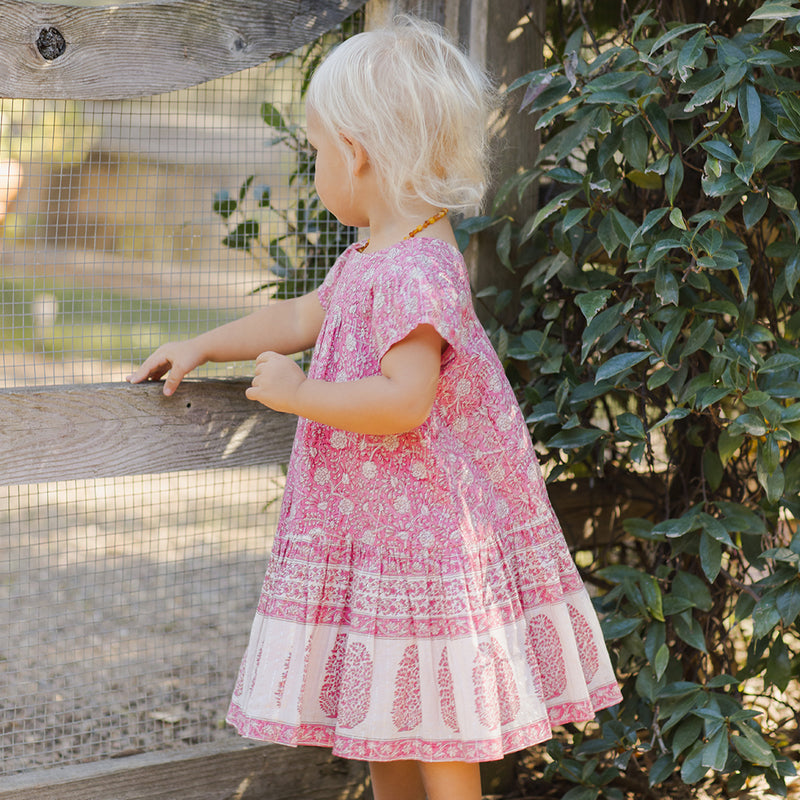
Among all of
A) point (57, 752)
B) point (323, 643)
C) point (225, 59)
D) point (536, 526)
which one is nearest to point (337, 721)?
point (323, 643)

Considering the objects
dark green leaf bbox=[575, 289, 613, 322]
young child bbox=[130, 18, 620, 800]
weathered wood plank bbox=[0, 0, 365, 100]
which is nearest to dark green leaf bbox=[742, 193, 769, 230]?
dark green leaf bbox=[575, 289, 613, 322]

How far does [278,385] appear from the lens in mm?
1192

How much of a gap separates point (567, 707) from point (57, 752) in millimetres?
972

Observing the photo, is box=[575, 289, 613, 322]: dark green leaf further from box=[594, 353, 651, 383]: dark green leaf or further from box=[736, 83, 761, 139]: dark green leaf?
box=[736, 83, 761, 139]: dark green leaf

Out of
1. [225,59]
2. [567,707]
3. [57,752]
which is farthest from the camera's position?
[57,752]

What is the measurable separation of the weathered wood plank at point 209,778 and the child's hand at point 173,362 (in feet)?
2.21

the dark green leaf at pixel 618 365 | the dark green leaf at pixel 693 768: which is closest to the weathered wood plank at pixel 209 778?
the dark green leaf at pixel 693 768

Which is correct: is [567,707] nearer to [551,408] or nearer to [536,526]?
[536,526]

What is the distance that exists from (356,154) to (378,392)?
33 cm

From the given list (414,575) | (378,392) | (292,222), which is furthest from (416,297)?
(292,222)

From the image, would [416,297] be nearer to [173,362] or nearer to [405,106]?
[405,106]

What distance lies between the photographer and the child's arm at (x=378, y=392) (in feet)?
3.78

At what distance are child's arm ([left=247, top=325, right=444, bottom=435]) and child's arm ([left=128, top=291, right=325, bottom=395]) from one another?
0.25m

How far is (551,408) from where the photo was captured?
155 cm
